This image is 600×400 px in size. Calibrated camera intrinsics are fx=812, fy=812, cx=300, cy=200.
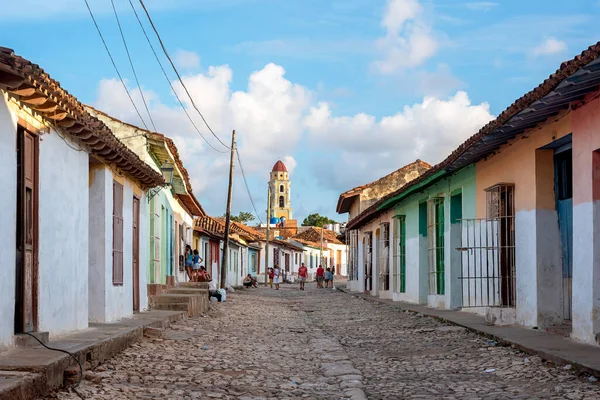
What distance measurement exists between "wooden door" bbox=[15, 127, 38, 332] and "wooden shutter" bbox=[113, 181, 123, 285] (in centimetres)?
410

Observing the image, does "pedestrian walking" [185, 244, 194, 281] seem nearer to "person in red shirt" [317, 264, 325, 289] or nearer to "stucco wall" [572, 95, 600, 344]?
"person in red shirt" [317, 264, 325, 289]

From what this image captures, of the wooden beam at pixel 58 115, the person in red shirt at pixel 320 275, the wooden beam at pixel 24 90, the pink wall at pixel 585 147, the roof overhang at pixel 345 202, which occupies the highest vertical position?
the roof overhang at pixel 345 202

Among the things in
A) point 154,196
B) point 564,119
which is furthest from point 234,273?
point 564,119

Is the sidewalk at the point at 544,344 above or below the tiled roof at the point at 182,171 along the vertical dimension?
below

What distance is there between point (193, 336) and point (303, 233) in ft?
219

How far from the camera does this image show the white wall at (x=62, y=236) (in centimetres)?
838

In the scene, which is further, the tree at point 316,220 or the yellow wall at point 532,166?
the tree at point 316,220

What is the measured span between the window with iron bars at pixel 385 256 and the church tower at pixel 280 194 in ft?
245

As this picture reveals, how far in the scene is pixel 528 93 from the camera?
873 cm

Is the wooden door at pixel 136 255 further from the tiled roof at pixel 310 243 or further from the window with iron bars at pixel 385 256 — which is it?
the tiled roof at pixel 310 243

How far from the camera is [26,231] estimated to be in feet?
25.7

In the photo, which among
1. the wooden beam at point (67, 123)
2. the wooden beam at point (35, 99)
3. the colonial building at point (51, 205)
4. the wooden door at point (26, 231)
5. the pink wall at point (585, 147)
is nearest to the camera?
the colonial building at point (51, 205)

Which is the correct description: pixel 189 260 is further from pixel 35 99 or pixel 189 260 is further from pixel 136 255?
pixel 35 99

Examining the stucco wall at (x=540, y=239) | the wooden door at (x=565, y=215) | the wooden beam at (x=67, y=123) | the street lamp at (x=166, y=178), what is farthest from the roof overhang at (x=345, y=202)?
the wooden beam at (x=67, y=123)
